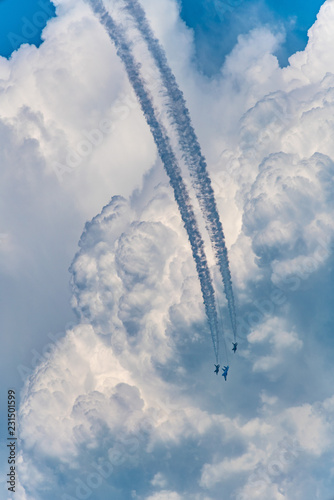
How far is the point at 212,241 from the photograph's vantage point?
93.2 metres

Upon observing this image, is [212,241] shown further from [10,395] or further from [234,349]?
[10,395]

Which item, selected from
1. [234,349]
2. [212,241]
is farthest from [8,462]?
[212,241]

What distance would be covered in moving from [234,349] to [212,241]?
21.2m

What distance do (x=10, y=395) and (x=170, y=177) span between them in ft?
136

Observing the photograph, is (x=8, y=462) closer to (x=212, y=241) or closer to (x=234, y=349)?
(x=234, y=349)

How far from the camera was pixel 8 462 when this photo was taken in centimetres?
10719

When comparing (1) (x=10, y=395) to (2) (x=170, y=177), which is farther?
(1) (x=10, y=395)

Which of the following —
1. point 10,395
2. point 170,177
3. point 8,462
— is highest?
point 170,177

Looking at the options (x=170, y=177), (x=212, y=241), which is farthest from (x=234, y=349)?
(x=170, y=177)

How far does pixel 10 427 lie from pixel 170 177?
148 ft

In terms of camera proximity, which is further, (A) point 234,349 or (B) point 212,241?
(A) point 234,349

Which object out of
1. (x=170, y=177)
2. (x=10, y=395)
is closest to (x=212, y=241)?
(x=170, y=177)

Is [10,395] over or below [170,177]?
below

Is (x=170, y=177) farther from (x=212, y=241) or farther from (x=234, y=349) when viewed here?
(x=234, y=349)
